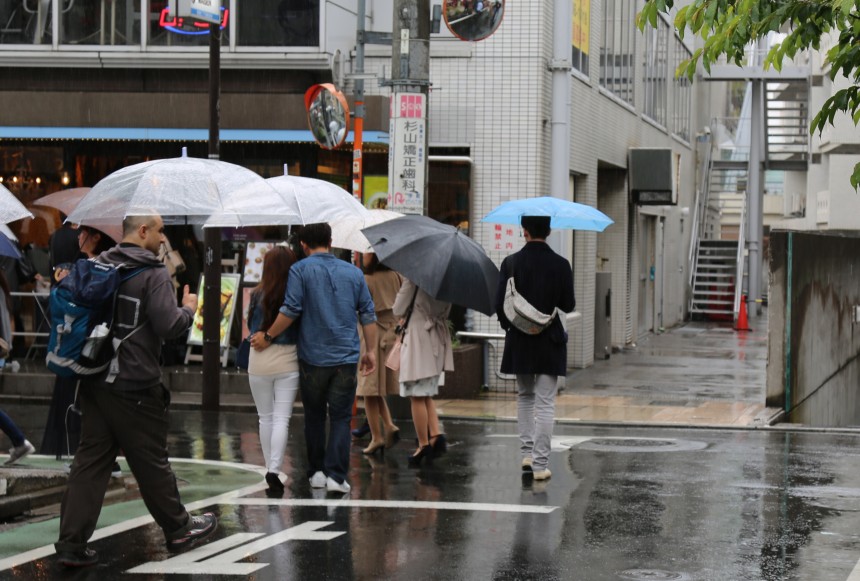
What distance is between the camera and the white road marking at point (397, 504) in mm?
9250

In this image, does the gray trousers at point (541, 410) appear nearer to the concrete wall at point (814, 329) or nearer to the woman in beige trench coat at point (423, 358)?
the woman in beige trench coat at point (423, 358)

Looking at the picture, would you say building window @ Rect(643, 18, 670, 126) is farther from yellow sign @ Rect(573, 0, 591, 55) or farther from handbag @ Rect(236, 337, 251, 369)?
handbag @ Rect(236, 337, 251, 369)

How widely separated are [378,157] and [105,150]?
4.05 m

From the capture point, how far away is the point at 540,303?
1054 cm

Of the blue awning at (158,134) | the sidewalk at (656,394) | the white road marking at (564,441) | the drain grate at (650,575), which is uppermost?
the blue awning at (158,134)

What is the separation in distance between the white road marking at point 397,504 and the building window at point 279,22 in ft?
32.7

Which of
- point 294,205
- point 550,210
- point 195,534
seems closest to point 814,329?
point 550,210

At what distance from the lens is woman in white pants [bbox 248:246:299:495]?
9805 millimetres

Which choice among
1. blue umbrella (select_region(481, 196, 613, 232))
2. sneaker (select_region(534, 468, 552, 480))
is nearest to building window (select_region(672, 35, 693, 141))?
blue umbrella (select_region(481, 196, 613, 232))

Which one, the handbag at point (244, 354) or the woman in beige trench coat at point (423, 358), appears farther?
the woman in beige trench coat at point (423, 358)

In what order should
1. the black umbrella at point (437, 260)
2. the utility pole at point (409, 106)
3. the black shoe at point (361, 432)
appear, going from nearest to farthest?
the black umbrella at point (437, 260) → the black shoe at point (361, 432) → the utility pole at point (409, 106)

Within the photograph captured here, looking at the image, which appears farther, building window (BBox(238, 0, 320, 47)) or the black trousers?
building window (BBox(238, 0, 320, 47))

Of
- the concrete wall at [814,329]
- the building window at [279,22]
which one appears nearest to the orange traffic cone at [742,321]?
the concrete wall at [814,329]

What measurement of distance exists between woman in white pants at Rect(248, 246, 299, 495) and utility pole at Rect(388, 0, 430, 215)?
4.59 meters
